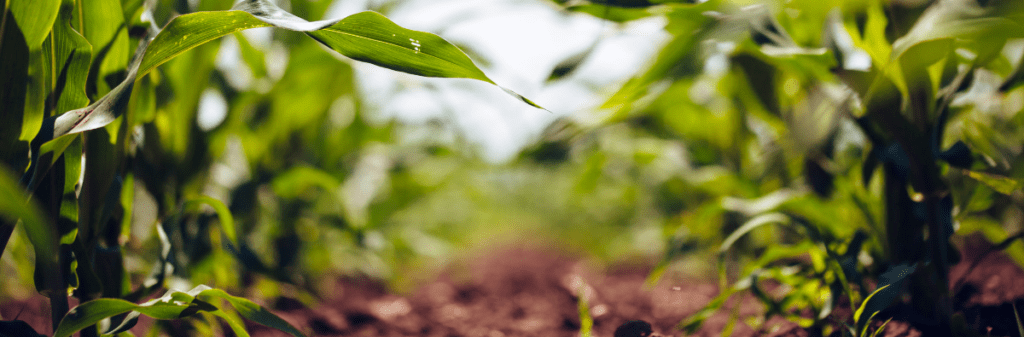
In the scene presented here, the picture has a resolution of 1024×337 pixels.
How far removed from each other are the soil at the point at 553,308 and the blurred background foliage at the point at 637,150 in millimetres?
67

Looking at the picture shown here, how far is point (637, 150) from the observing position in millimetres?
992

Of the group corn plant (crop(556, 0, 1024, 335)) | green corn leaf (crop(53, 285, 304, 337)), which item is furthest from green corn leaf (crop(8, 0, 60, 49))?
corn plant (crop(556, 0, 1024, 335))

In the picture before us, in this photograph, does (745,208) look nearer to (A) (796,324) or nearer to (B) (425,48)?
(A) (796,324)

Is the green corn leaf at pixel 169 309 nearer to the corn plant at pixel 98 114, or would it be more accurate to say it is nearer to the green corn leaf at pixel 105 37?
the corn plant at pixel 98 114

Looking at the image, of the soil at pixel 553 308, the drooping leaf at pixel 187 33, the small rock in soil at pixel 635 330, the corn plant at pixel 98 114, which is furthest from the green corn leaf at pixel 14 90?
the small rock in soil at pixel 635 330

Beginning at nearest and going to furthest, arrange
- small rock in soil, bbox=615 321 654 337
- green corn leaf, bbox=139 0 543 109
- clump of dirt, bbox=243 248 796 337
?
1. green corn leaf, bbox=139 0 543 109
2. small rock in soil, bbox=615 321 654 337
3. clump of dirt, bbox=243 248 796 337

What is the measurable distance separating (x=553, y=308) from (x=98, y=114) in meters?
0.81

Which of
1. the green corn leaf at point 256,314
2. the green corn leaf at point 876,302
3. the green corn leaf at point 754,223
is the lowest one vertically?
the green corn leaf at point 876,302

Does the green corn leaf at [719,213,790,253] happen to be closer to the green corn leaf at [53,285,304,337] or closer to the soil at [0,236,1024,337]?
the soil at [0,236,1024,337]

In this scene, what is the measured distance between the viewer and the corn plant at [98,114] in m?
0.36

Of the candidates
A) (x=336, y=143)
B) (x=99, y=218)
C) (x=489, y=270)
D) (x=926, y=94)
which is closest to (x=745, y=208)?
(x=926, y=94)

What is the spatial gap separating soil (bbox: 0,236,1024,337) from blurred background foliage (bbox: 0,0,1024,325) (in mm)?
67

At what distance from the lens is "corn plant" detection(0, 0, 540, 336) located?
14.1 inches

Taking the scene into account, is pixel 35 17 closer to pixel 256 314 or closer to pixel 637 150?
pixel 256 314
